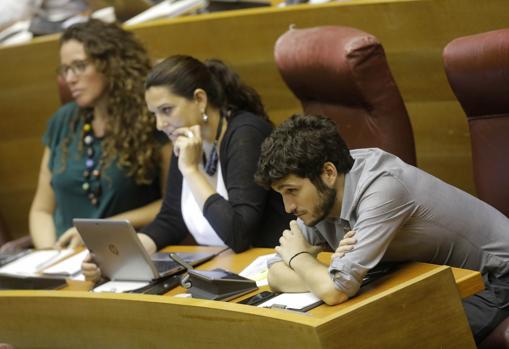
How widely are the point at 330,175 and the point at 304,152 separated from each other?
81 mm

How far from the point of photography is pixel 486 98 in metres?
2.53

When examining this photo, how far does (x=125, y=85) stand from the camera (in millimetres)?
3461

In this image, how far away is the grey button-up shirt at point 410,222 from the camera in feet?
7.00

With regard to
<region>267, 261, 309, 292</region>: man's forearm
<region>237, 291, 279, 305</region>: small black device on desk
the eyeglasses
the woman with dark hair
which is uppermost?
the eyeglasses

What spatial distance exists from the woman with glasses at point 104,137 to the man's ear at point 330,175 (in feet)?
4.18

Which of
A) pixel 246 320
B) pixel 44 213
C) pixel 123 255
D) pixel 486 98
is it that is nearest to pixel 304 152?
pixel 246 320

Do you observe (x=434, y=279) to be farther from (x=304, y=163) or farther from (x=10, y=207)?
(x=10, y=207)

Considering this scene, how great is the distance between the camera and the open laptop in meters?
2.66

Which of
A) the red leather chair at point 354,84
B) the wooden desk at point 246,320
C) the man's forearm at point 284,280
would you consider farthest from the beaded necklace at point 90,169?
the man's forearm at point 284,280

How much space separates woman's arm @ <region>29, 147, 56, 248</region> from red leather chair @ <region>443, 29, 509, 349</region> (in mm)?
1682

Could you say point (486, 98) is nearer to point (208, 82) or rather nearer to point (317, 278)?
point (317, 278)

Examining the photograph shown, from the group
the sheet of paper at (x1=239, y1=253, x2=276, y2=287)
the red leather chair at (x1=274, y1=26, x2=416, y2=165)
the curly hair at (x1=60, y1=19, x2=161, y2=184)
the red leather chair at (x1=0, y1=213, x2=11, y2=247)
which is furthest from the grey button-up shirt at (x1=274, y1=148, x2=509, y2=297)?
the red leather chair at (x1=0, y1=213, x2=11, y2=247)

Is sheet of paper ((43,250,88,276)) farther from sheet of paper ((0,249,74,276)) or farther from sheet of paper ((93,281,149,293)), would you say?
sheet of paper ((93,281,149,293))

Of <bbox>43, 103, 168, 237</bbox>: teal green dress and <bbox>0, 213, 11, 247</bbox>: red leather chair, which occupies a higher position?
<bbox>43, 103, 168, 237</bbox>: teal green dress
